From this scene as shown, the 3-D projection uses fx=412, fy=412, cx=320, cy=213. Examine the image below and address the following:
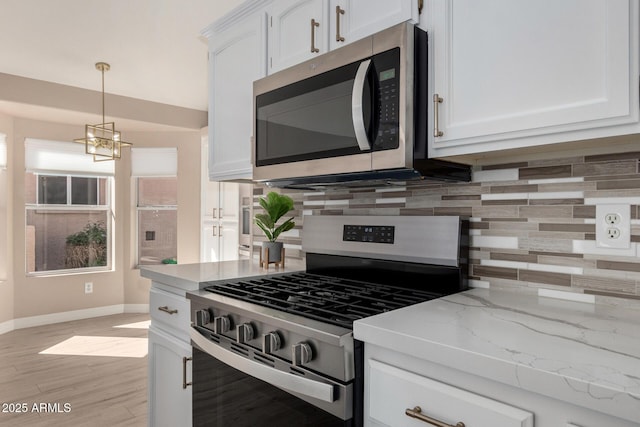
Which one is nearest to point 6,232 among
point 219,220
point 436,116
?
point 219,220

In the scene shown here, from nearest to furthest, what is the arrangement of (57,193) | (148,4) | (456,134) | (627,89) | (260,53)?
(627,89), (456,134), (260,53), (148,4), (57,193)

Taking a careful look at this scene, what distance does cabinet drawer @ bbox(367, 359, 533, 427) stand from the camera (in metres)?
0.76

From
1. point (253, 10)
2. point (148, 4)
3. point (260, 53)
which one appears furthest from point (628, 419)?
point (148, 4)

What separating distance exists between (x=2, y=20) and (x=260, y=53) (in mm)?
2175

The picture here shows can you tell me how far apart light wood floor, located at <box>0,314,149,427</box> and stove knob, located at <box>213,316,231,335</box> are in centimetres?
148

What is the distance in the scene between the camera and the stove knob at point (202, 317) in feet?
4.67

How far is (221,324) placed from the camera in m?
1.33

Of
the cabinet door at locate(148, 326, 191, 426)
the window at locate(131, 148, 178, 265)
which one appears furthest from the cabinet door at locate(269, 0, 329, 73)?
the window at locate(131, 148, 178, 265)

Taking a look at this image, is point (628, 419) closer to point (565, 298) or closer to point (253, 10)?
point (565, 298)

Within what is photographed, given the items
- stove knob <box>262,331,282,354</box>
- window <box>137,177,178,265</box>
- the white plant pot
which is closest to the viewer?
stove knob <box>262,331,282,354</box>

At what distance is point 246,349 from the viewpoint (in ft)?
4.09

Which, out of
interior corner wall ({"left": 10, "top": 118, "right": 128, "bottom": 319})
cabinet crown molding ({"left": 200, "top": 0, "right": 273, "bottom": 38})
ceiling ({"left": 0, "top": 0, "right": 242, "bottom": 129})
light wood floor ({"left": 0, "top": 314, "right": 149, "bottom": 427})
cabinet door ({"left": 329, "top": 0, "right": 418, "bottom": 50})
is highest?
ceiling ({"left": 0, "top": 0, "right": 242, "bottom": 129})

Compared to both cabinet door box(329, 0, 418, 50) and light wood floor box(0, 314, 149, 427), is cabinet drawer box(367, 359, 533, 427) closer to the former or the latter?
cabinet door box(329, 0, 418, 50)

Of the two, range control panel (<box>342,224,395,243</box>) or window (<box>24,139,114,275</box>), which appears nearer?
range control panel (<box>342,224,395,243</box>)
